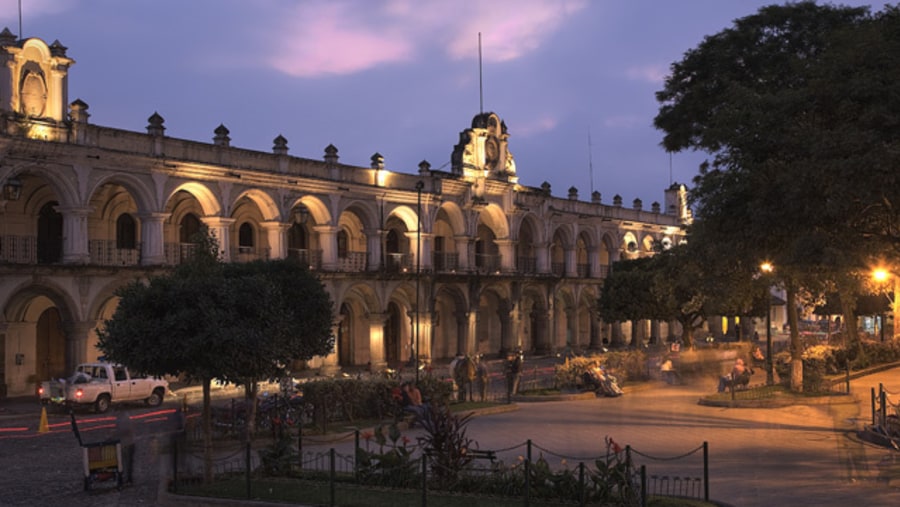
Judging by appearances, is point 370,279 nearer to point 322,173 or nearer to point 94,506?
point 322,173

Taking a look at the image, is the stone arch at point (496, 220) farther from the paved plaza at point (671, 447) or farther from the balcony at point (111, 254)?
the paved plaza at point (671, 447)

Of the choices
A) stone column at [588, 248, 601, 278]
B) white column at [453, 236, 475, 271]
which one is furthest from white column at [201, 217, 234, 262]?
stone column at [588, 248, 601, 278]

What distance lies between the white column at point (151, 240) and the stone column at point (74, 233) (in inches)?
88.1

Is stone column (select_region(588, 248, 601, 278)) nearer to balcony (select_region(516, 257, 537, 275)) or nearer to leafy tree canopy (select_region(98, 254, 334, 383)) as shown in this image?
balcony (select_region(516, 257, 537, 275))

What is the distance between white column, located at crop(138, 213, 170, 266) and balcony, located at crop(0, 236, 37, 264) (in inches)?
131

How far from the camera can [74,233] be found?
2847 cm

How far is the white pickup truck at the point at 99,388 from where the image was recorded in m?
25.3

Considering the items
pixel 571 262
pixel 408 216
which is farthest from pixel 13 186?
pixel 571 262

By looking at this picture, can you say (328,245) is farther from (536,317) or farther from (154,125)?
(536,317)

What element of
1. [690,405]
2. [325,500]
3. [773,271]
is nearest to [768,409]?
[690,405]

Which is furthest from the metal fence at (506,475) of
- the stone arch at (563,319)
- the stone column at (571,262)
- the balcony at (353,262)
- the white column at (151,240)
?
the stone column at (571,262)

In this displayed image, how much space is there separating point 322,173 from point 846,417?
2238 centimetres

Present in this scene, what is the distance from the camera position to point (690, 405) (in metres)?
24.7

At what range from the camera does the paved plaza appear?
1359 cm
